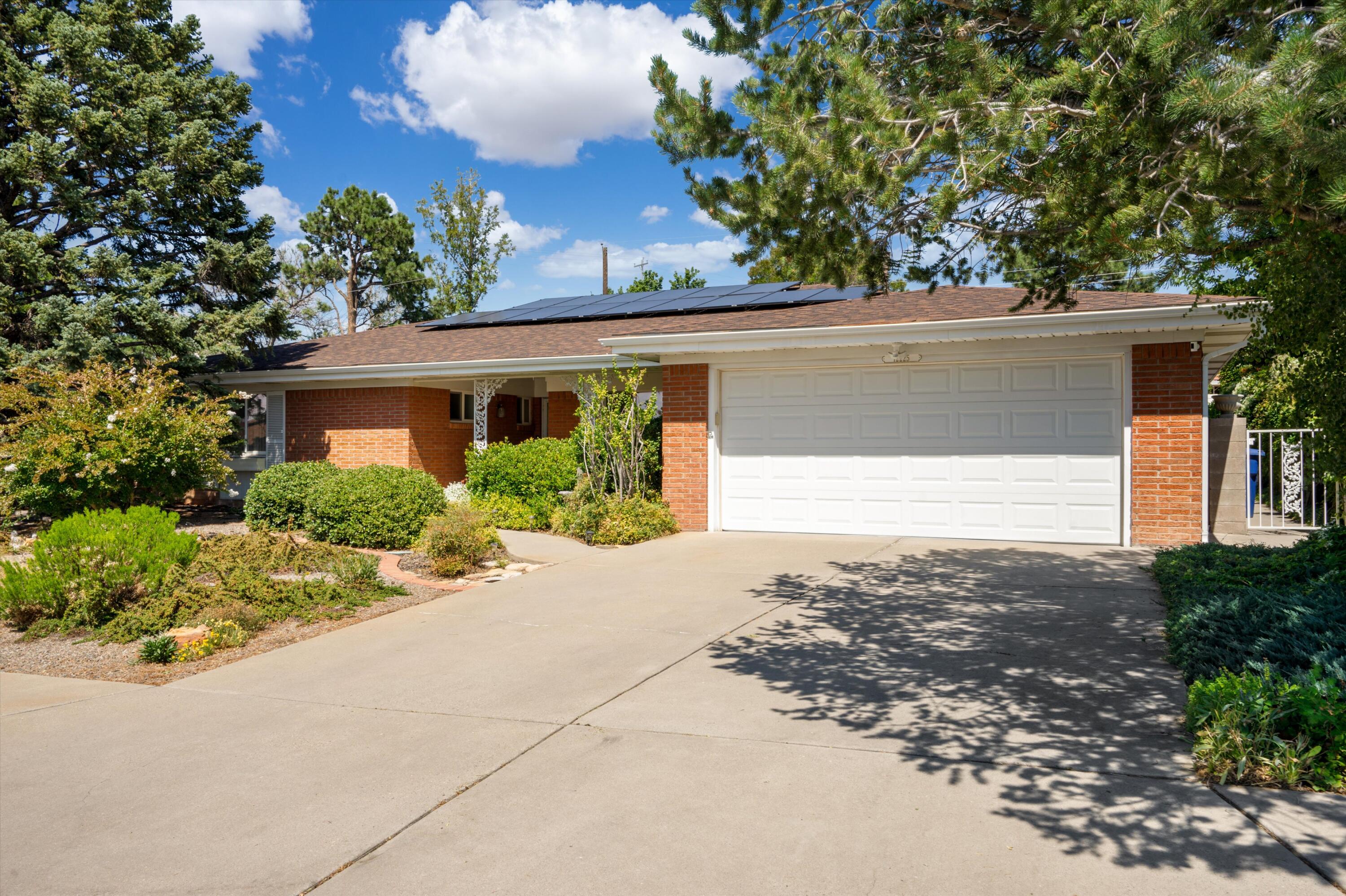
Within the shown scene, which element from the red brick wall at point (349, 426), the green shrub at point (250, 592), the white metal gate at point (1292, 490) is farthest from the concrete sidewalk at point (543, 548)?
the white metal gate at point (1292, 490)

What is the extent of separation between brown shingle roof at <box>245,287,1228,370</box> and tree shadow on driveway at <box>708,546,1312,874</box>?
359 centimetres

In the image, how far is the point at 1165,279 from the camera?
22.5ft

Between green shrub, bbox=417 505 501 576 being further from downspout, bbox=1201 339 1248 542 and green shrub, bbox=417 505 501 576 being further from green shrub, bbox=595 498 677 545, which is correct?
downspout, bbox=1201 339 1248 542

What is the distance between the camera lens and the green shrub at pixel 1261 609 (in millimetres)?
4730

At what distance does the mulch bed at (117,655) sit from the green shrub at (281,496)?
5145 mm

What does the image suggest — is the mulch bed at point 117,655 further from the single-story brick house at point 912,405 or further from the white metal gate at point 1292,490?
the white metal gate at point 1292,490

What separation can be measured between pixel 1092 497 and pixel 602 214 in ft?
68.6

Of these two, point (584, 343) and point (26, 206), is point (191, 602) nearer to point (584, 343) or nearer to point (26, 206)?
point (584, 343)

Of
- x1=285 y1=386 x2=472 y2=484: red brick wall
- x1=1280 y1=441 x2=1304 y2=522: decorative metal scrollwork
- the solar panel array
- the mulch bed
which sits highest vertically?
the solar panel array

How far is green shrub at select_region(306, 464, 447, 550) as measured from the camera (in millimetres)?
11383

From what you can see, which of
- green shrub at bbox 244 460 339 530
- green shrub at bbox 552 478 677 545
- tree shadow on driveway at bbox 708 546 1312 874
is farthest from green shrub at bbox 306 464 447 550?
tree shadow on driveway at bbox 708 546 1312 874

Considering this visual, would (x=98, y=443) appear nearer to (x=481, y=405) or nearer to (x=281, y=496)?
(x=281, y=496)

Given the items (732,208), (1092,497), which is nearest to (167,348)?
(732,208)

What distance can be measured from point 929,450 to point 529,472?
20.0 feet
